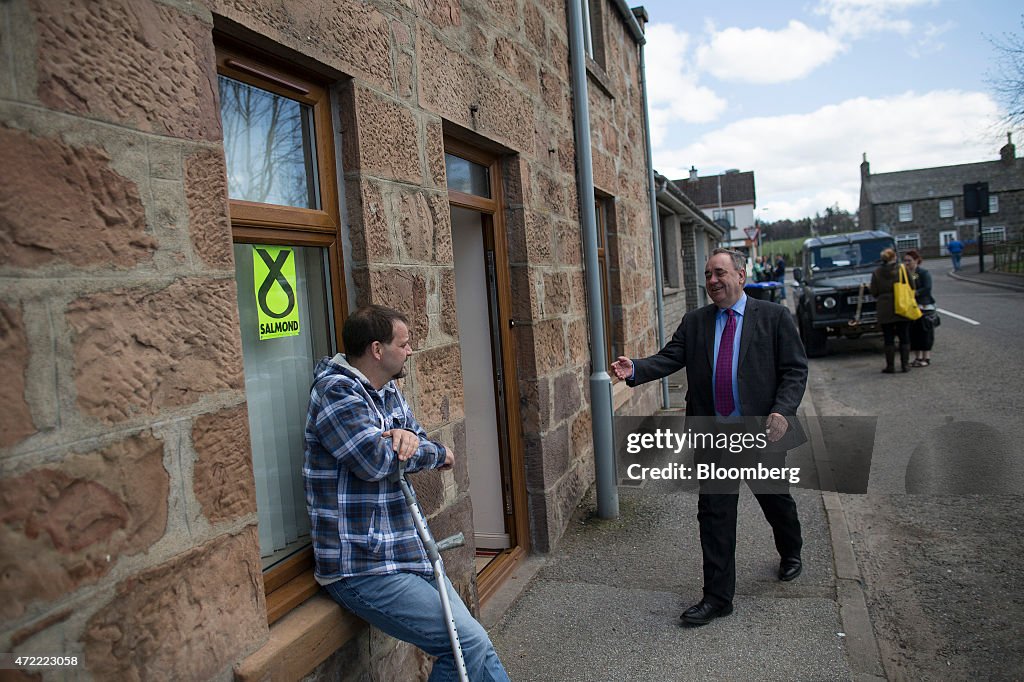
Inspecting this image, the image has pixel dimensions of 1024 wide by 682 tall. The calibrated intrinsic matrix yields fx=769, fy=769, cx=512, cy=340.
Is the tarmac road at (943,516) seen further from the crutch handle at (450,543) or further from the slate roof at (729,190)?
the slate roof at (729,190)

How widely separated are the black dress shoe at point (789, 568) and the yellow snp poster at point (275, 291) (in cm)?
313

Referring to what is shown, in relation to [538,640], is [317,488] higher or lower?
higher

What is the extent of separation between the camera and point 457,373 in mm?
3916

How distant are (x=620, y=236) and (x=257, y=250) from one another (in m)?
5.67

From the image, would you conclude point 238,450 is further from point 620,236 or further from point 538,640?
point 620,236

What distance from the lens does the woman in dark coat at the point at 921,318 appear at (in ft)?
37.8

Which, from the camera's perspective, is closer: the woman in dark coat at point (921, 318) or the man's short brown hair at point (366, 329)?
the man's short brown hair at point (366, 329)

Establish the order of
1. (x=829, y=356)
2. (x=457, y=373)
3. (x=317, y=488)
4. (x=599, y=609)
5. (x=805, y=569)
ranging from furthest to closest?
(x=829, y=356) < (x=805, y=569) < (x=599, y=609) < (x=457, y=373) < (x=317, y=488)

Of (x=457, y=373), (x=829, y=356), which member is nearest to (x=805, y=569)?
(x=457, y=373)

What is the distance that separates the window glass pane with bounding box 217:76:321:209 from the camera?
270 centimetres

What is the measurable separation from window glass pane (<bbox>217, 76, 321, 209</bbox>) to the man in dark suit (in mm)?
1923

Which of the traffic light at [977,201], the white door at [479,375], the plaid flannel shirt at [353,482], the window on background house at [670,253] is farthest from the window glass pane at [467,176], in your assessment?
the traffic light at [977,201]

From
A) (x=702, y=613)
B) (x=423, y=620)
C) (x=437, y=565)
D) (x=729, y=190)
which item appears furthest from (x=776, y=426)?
(x=729, y=190)

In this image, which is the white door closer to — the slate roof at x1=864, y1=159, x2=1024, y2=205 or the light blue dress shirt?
the light blue dress shirt
